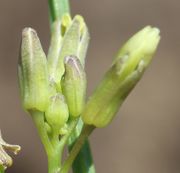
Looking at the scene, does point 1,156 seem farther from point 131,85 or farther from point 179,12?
point 179,12

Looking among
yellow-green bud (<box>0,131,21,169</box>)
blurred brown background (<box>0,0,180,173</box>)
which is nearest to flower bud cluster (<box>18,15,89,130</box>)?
yellow-green bud (<box>0,131,21,169</box>)

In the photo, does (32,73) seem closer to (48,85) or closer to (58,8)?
(48,85)

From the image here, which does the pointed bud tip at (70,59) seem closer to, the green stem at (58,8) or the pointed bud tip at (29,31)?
the pointed bud tip at (29,31)

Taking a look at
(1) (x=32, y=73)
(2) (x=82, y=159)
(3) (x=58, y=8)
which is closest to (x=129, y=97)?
(3) (x=58, y=8)

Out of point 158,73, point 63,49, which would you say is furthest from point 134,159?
point 63,49

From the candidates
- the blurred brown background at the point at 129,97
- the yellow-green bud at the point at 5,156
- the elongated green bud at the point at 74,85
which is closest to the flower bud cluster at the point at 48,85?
the elongated green bud at the point at 74,85

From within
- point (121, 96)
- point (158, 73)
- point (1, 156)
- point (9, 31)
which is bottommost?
point (158, 73)
